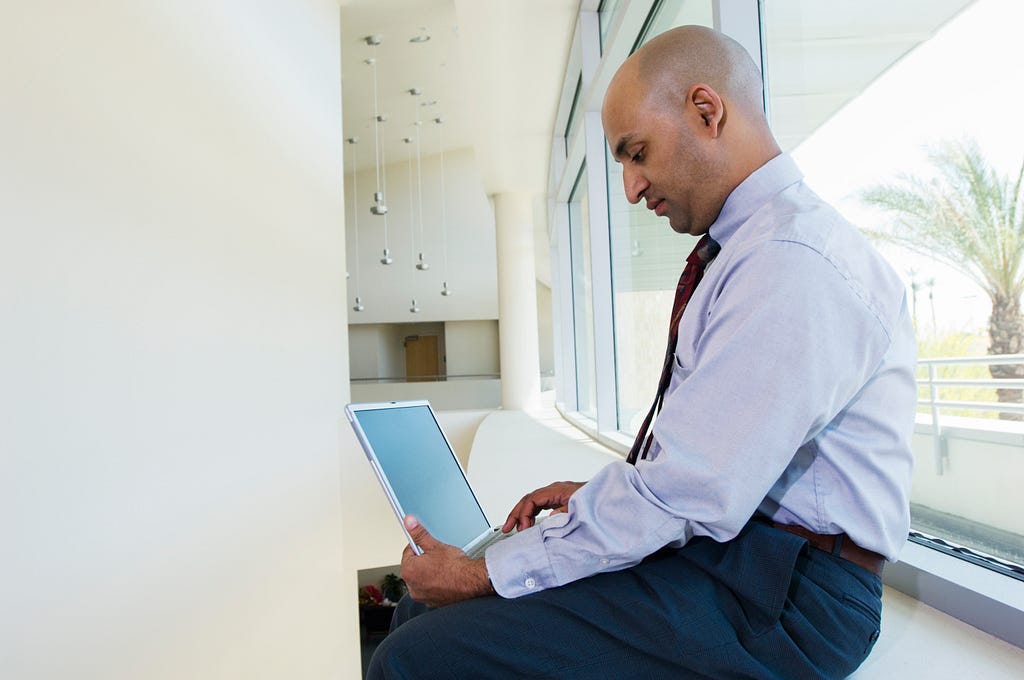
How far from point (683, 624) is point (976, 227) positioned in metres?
0.95

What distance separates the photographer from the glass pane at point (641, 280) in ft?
9.99

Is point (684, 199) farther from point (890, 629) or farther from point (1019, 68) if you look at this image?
point (890, 629)

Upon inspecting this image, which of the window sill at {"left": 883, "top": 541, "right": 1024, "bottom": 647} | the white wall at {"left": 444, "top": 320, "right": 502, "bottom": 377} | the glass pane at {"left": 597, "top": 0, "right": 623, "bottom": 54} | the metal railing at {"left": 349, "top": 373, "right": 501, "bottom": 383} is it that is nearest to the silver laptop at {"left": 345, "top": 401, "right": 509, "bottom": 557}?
the window sill at {"left": 883, "top": 541, "right": 1024, "bottom": 647}

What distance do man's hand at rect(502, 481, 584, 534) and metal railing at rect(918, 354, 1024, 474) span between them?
0.73 meters

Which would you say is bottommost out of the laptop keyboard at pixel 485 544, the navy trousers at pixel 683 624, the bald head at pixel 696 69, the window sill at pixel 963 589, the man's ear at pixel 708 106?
the window sill at pixel 963 589

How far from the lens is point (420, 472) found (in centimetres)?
135

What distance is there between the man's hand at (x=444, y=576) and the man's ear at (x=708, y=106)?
677 millimetres

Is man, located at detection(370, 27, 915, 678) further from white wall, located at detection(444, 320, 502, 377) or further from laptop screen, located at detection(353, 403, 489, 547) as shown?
white wall, located at detection(444, 320, 502, 377)

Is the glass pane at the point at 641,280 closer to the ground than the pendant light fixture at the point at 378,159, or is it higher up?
closer to the ground

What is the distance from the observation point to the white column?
33.4 ft

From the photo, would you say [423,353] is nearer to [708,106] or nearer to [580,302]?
[580,302]

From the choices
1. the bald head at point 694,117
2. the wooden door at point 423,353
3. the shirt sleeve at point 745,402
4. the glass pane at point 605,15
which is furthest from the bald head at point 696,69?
the wooden door at point 423,353

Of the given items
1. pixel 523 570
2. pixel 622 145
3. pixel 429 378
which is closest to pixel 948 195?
pixel 622 145

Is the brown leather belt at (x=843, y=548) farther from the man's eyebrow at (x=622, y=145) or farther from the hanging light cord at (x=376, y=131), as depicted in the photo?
the hanging light cord at (x=376, y=131)
